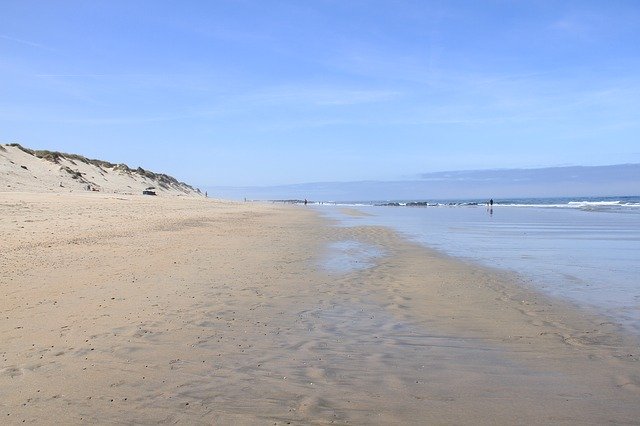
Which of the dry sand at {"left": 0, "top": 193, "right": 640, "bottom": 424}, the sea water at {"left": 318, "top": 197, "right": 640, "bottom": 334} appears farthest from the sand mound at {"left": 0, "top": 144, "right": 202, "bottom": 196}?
the sea water at {"left": 318, "top": 197, "right": 640, "bottom": 334}

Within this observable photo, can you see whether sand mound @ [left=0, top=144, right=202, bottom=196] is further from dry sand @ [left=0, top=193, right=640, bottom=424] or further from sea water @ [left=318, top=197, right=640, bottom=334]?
sea water @ [left=318, top=197, right=640, bottom=334]

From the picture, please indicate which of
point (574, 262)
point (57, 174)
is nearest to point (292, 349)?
point (574, 262)

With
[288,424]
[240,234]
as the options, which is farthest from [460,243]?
[288,424]

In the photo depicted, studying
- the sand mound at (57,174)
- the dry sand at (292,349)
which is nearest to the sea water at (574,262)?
the dry sand at (292,349)

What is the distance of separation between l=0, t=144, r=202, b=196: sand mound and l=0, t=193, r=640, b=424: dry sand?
108ft

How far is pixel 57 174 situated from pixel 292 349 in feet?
166

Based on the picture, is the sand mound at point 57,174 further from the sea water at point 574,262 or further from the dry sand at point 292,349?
the sea water at point 574,262

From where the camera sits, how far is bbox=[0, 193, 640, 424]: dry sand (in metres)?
4.23

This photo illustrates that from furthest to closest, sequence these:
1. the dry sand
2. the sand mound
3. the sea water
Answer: the sand mound, the sea water, the dry sand

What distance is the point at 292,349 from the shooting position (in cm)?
583

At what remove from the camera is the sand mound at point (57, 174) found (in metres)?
40.7

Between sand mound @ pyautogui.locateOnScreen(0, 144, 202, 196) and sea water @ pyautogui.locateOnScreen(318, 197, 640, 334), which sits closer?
sea water @ pyautogui.locateOnScreen(318, 197, 640, 334)

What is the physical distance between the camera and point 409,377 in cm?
499

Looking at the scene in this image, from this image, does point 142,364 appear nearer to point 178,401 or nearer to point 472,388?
point 178,401
